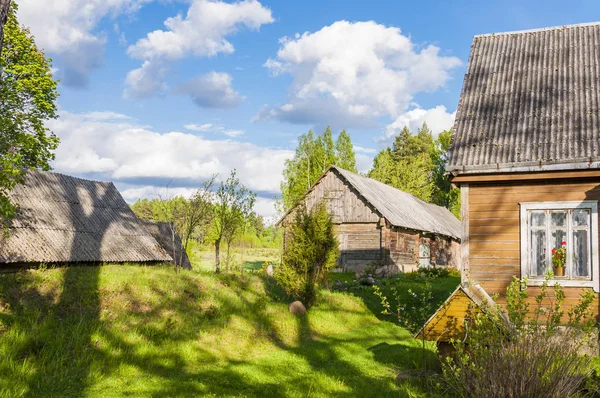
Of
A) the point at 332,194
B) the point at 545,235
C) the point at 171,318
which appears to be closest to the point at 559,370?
the point at 545,235

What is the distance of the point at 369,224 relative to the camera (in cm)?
2802

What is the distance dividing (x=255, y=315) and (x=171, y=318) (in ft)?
7.99

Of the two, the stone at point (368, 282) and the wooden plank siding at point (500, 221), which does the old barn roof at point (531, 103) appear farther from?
the stone at point (368, 282)

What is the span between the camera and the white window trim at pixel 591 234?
418 inches

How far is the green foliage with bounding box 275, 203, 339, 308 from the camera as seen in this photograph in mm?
15352

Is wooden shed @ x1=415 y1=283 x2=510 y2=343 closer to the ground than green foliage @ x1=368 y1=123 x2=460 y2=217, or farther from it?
closer to the ground

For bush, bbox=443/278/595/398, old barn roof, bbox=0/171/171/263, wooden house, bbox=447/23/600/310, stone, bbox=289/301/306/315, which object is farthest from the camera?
old barn roof, bbox=0/171/171/263

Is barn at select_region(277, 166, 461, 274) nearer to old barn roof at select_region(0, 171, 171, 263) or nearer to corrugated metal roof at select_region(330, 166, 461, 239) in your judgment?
corrugated metal roof at select_region(330, 166, 461, 239)

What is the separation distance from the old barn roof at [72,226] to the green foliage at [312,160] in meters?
30.1

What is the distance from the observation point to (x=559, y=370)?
580 centimetres

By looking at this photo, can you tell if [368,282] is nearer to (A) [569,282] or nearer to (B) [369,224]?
(B) [369,224]

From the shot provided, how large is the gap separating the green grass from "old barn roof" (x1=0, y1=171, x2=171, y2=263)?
256 centimetres

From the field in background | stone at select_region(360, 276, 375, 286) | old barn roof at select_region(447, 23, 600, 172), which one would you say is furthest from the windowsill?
stone at select_region(360, 276, 375, 286)

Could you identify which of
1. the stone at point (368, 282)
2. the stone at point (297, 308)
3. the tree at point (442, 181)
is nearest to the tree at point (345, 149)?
the tree at point (442, 181)
